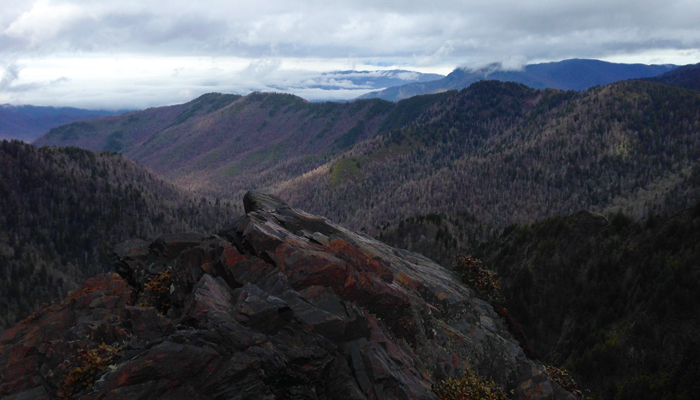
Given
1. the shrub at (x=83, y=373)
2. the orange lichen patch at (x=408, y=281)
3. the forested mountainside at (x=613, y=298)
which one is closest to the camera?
the shrub at (x=83, y=373)

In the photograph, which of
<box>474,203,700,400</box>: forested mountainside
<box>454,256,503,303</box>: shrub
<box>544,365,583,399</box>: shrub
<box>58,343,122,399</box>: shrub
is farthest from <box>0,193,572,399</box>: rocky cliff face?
<box>474,203,700,400</box>: forested mountainside

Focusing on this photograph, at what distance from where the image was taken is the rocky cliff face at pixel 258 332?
1745 centimetres

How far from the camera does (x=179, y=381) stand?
1695cm

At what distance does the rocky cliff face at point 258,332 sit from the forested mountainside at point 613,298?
18.1m

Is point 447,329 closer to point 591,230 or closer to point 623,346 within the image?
point 623,346

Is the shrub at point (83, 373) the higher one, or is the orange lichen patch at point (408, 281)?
the shrub at point (83, 373)

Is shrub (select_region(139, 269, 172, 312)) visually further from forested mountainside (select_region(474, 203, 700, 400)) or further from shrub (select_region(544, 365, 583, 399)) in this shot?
forested mountainside (select_region(474, 203, 700, 400))

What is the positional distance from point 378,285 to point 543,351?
46.4 m

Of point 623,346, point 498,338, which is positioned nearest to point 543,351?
point 623,346

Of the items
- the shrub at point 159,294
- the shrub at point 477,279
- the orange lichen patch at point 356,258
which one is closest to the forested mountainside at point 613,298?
the shrub at point 477,279

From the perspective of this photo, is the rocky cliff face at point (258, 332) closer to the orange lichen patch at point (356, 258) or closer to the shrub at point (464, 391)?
the orange lichen patch at point (356, 258)

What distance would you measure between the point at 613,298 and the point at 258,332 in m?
62.9

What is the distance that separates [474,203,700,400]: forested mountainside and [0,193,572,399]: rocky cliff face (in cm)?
1814

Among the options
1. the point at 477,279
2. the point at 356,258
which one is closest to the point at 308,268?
the point at 356,258
